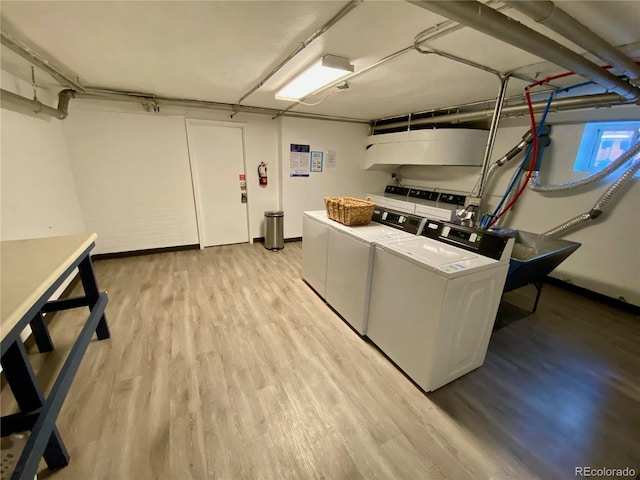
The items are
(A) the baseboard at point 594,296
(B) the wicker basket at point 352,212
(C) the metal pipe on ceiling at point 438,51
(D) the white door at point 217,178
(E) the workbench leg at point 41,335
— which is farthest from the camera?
(D) the white door at point 217,178

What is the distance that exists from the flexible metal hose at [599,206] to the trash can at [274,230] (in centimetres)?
388

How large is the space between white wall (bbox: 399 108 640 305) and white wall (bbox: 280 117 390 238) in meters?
2.37

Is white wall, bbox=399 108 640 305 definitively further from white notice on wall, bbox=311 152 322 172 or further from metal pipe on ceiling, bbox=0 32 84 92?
metal pipe on ceiling, bbox=0 32 84 92

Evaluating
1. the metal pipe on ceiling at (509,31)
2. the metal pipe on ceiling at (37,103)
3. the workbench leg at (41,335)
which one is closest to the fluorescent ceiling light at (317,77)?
the metal pipe on ceiling at (509,31)

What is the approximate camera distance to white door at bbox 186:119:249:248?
3.96 metres

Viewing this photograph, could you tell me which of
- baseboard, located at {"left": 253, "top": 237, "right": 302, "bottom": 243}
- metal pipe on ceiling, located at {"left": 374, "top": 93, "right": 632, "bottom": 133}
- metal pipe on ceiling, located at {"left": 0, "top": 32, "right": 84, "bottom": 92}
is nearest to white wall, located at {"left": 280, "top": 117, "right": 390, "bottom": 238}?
baseboard, located at {"left": 253, "top": 237, "right": 302, "bottom": 243}

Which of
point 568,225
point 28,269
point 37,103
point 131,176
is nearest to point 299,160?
point 131,176

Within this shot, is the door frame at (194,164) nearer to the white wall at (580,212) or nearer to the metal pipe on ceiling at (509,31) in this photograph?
the metal pipe on ceiling at (509,31)

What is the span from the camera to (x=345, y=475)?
1270mm

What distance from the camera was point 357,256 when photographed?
7.20 ft

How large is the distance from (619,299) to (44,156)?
6.63 metres

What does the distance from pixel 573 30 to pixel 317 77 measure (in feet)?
5.69

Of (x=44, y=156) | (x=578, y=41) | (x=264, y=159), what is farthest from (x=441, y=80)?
(x=44, y=156)

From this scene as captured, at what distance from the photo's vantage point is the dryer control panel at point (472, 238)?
1.68 m
